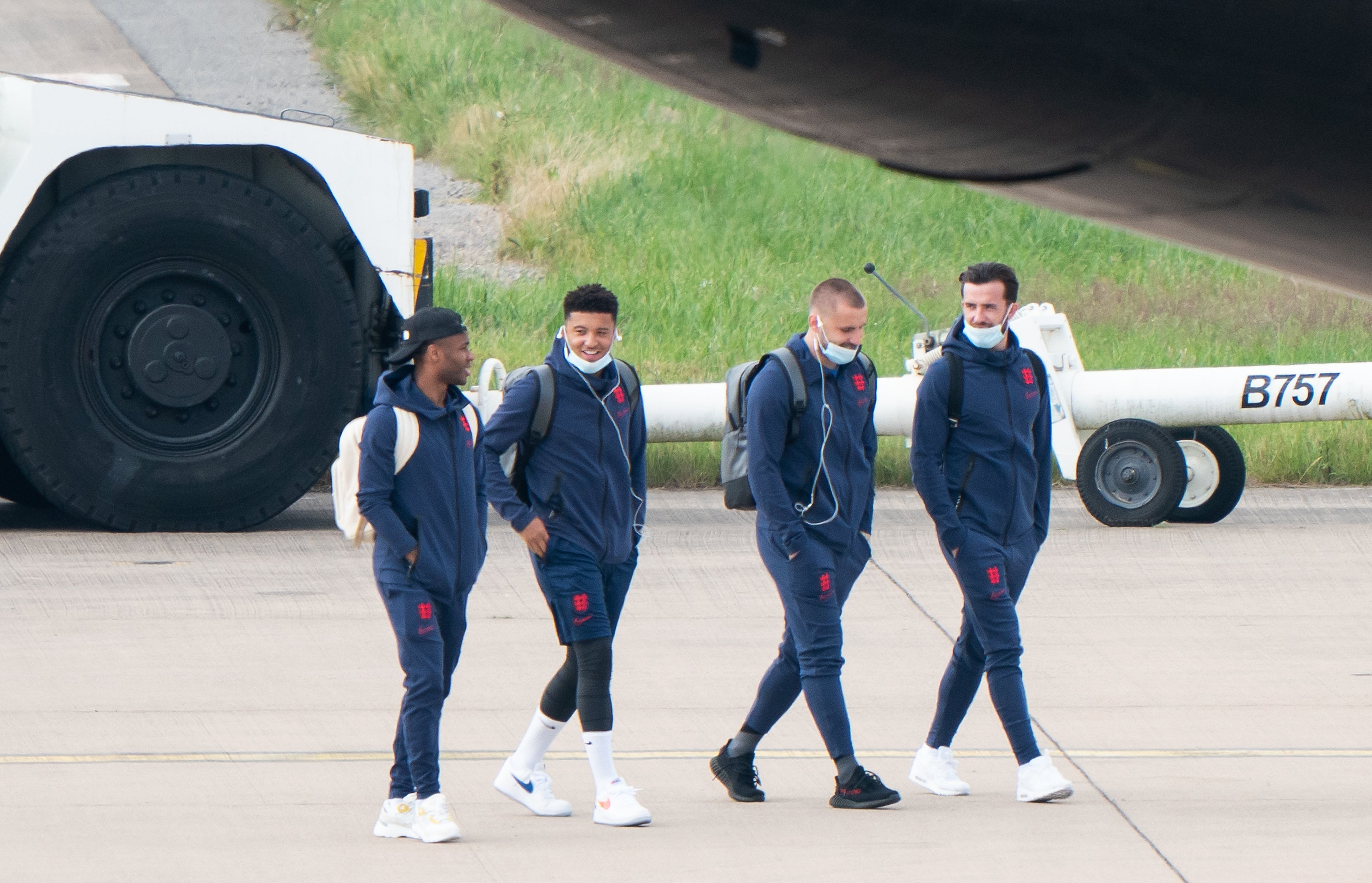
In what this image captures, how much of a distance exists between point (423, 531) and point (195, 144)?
5.15m

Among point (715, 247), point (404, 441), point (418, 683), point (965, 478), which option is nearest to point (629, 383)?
point (404, 441)

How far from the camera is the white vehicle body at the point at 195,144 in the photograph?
31.9ft

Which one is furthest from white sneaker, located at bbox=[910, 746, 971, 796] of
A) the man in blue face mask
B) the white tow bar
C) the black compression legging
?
the white tow bar

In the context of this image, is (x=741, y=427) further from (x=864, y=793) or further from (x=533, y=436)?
(x=864, y=793)

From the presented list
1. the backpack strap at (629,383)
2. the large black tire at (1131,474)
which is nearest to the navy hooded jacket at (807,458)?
the backpack strap at (629,383)

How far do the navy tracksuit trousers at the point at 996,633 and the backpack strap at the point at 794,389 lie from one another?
1.96ft

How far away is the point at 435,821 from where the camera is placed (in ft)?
17.5

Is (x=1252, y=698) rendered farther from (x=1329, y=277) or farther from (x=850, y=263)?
(x=850, y=263)

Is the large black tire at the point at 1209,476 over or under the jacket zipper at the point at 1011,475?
under

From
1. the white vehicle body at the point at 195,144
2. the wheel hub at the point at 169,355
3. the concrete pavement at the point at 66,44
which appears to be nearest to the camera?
the white vehicle body at the point at 195,144

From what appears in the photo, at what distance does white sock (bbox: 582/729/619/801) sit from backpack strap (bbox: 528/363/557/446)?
869 mm

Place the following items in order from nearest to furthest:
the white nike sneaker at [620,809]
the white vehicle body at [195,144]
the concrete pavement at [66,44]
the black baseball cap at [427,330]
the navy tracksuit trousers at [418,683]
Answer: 1. the navy tracksuit trousers at [418,683]
2. the black baseball cap at [427,330]
3. the white nike sneaker at [620,809]
4. the white vehicle body at [195,144]
5. the concrete pavement at [66,44]

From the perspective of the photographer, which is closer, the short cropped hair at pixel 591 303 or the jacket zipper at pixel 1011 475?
the short cropped hair at pixel 591 303

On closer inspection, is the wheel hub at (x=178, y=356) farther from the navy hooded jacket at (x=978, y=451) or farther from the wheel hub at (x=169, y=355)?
the navy hooded jacket at (x=978, y=451)
